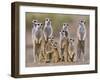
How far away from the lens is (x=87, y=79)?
2105mm

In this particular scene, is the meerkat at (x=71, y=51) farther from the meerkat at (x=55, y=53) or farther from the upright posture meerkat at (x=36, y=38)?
the upright posture meerkat at (x=36, y=38)

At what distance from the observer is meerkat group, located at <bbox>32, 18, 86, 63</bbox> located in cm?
190

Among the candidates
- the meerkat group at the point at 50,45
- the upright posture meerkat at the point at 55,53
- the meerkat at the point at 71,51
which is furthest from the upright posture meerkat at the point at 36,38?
the meerkat at the point at 71,51

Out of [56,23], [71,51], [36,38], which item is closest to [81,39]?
[71,51]

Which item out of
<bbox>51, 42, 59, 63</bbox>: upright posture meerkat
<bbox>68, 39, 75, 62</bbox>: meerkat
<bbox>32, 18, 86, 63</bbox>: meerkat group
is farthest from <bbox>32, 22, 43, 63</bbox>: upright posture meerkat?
<bbox>68, 39, 75, 62</bbox>: meerkat

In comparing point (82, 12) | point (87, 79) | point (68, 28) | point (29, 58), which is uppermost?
point (82, 12)

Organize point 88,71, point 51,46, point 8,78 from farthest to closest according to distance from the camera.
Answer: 1. point 88,71
2. point 51,46
3. point 8,78

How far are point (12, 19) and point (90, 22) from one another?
68cm

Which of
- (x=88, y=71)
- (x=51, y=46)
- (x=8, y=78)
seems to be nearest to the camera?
(x=8, y=78)

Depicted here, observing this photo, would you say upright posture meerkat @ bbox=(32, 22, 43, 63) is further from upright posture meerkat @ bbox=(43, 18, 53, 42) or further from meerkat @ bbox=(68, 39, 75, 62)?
meerkat @ bbox=(68, 39, 75, 62)

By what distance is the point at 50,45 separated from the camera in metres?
1.95

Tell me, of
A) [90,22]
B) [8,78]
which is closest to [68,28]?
[90,22]

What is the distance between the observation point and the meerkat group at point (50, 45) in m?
1.90

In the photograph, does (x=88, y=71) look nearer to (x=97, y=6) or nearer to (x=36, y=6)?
(x=97, y=6)
